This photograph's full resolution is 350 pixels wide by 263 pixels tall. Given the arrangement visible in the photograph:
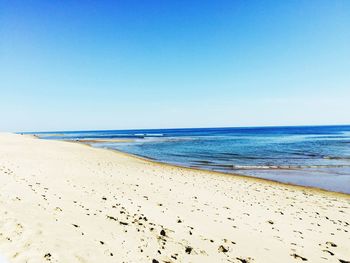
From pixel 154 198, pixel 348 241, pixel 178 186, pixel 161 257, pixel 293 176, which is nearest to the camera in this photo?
pixel 161 257


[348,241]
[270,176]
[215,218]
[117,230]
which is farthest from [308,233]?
[270,176]

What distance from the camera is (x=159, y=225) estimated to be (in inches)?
280

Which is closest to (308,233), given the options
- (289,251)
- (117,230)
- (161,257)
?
(289,251)

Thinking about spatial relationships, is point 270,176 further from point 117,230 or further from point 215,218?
point 117,230

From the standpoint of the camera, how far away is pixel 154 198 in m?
10.4

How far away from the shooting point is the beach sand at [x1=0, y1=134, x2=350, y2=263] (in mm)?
5074

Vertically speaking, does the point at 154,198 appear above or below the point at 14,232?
below

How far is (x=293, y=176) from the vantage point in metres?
19.4

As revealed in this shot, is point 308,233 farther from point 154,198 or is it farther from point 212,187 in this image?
point 212,187

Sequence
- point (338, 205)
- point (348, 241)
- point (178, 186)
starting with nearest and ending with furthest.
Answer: point (348, 241), point (338, 205), point (178, 186)

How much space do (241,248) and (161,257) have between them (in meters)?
2.19

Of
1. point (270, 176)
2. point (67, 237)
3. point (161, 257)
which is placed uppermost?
point (67, 237)

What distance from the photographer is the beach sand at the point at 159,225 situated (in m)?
5.07

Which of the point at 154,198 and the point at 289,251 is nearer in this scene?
the point at 289,251
